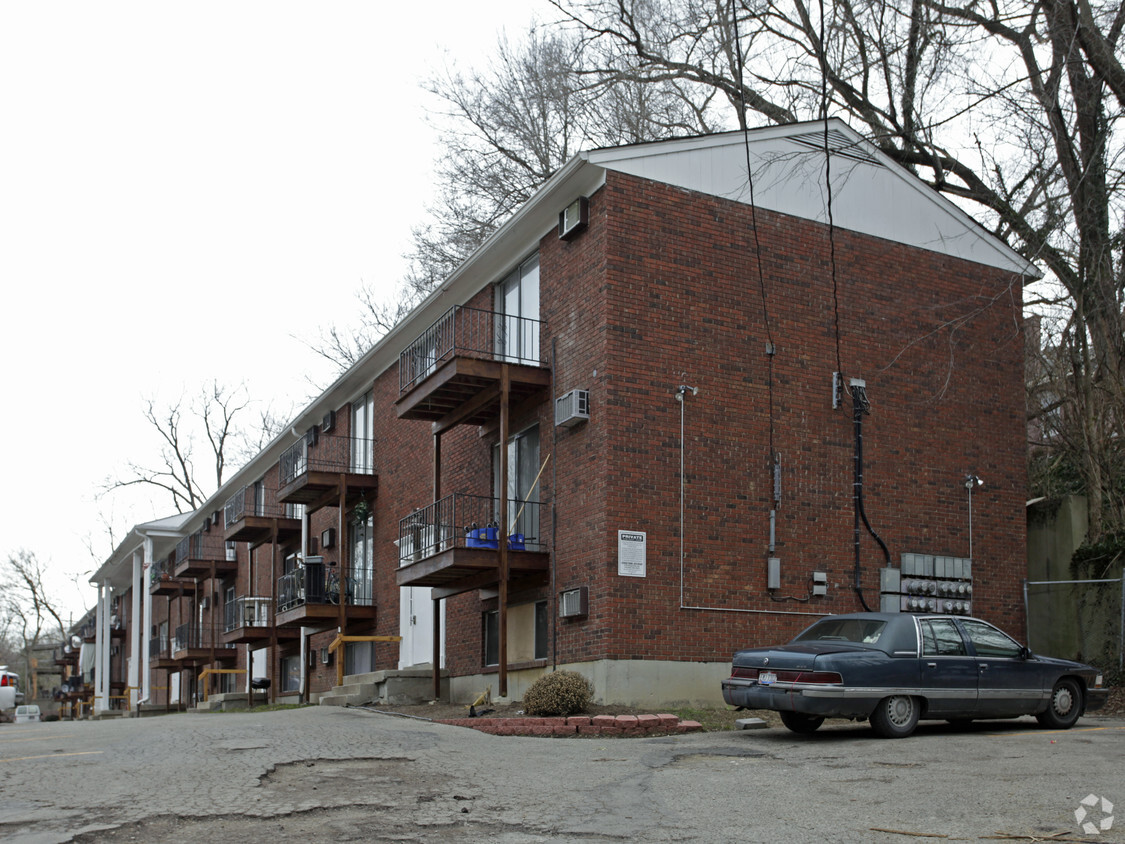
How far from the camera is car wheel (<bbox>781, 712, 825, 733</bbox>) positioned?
513 inches

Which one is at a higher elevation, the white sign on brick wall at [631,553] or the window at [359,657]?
the white sign on brick wall at [631,553]

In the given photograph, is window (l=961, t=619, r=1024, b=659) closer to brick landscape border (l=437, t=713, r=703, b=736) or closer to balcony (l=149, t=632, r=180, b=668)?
brick landscape border (l=437, t=713, r=703, b=736)

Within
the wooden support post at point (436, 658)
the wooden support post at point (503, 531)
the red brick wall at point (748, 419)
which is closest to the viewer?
the red brick wall at point (748, 419)

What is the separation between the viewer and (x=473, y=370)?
18.4 meters

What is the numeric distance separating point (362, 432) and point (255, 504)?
10835 mm

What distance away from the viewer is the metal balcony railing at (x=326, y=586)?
25.6 meters

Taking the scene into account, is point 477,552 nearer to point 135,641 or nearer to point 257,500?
point 257,500

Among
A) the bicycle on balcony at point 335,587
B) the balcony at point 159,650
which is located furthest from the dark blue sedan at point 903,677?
the balcony at point 159,650

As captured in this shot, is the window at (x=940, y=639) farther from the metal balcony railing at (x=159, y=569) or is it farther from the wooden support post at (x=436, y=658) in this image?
the metal balcony railing at (x=159, y=569)

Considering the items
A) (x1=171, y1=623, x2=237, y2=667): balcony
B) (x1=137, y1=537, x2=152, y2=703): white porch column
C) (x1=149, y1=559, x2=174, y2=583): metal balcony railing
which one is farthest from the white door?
(x1=149, y1=559, x2=174, y2=583): metal balcony railing

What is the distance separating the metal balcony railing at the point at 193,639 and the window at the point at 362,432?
39.4 ft

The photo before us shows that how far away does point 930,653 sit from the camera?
1296 centimetres

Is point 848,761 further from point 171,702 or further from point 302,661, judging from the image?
point 171,702

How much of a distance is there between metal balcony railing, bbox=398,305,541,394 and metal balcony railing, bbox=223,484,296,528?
40.3 ft
